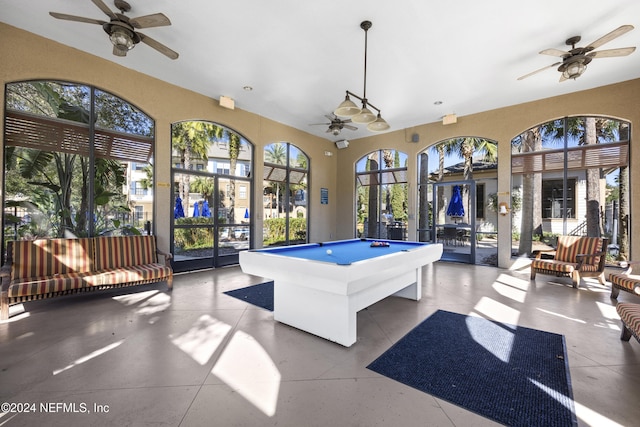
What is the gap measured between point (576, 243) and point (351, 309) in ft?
17.2

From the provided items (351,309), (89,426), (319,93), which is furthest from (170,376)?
(319,93)

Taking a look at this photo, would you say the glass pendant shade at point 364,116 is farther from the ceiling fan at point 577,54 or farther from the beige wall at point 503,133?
the beige wall at point 503,133

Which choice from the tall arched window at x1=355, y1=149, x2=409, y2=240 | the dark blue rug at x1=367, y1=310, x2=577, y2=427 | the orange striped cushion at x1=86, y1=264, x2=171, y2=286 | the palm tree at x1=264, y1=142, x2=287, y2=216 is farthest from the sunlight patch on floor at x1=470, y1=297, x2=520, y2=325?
the palm tree at x1=264, y1=142, x2=287, y2=216

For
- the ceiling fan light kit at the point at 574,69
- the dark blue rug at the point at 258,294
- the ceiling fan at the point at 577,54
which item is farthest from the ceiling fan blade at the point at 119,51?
the ceiling fan light kit at the point at 574,69

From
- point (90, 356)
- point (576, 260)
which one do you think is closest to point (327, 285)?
point (90, 356)

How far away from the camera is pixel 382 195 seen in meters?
8.38

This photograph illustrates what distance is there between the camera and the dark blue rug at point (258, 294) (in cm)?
378

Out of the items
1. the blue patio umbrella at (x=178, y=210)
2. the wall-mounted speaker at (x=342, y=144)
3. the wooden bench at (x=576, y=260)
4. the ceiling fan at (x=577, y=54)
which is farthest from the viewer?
the wall-mounted speaker at (x=342, y=144)

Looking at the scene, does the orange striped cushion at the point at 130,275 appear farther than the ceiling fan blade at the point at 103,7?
Yes

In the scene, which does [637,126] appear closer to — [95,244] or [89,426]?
[89,426]

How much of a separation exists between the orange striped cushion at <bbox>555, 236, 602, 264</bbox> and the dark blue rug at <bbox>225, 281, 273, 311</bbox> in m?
5.52

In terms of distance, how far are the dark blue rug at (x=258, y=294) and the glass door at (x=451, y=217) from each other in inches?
196

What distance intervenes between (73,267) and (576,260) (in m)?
8.41

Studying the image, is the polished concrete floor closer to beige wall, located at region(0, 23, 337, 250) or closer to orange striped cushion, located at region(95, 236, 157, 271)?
orange striped cushion, located at region(95, 236, 157, 271)
